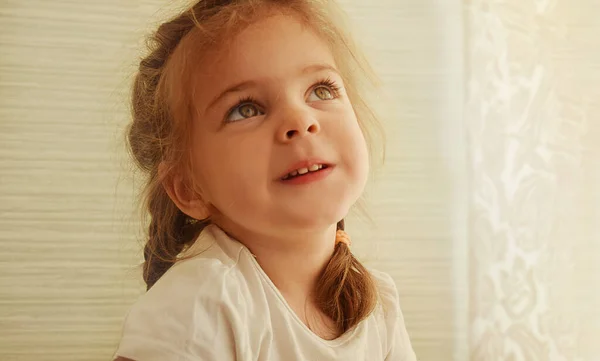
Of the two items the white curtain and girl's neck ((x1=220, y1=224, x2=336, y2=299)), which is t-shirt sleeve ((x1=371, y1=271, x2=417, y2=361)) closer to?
girl's neck ((x1=220, y1=224, x2=336, y2=299))

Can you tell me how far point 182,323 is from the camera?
77 cm

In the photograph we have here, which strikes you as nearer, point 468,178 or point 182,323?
point 182,323

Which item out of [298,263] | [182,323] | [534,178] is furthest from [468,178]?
[182,323]

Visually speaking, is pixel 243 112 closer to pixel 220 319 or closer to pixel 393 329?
pixel 220 319

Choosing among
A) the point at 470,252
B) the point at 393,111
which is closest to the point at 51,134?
the point at 393,111

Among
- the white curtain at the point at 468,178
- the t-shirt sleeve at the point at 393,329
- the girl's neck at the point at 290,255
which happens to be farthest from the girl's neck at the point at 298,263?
the white curtain at the point at 468,178

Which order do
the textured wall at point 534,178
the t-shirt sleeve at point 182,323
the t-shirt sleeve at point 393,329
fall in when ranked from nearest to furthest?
1. the t-shirt sleeve at point 182,323
2. the t-shirt sleeve at point 393,329
3. the textured wall at point 534,178

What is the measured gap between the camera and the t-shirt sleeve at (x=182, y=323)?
76 cm

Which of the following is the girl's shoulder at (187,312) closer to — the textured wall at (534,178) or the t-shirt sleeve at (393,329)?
the t-shirt sleeve at (393,329)

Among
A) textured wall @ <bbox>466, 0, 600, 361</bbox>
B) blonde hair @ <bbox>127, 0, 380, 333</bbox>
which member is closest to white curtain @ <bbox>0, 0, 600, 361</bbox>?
textured wall @ <bbox>466, 0, 600, 361</bbox>

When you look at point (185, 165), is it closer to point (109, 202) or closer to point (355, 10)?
point (109, 202)

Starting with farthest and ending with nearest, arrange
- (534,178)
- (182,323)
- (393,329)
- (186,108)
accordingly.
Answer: (534,178)
(393,329)
(186,108)
(182,323)

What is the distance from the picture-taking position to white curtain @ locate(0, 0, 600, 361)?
4.64 feet

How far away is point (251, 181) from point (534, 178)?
838 millimetres
